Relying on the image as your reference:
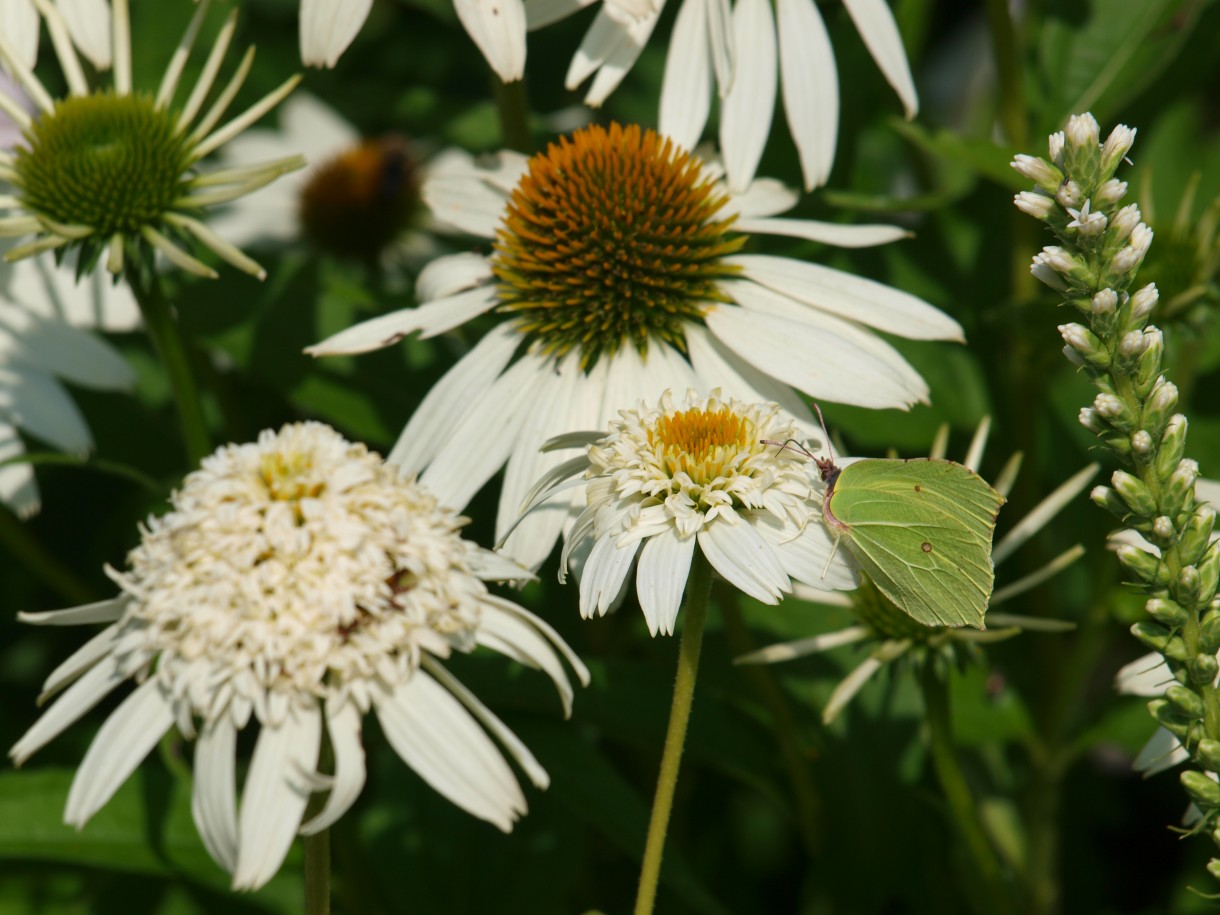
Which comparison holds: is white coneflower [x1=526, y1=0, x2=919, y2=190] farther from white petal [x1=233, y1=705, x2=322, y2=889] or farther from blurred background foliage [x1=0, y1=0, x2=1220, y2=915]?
white petal [x1=233, y1=705, x2=322, y2=889]

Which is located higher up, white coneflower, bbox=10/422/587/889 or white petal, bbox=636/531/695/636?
white petal, bbox=636/531/695/636

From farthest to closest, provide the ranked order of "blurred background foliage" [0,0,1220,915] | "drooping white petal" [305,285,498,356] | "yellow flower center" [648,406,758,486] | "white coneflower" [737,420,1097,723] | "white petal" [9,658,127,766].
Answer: "blurred background foliage" [0,0,1220,915], "drooping white petal" [305,285,498,356], "white coneflower" [737,420,1097,723], "yellow flower center" [648,406,758,486], "white petal" [9,658,127,766]

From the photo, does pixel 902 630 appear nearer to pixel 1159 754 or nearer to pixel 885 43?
pixel 1159 754

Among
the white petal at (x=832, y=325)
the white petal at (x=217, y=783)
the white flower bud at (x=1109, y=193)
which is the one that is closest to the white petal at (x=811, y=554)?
the white petal at (x=832, y=325)

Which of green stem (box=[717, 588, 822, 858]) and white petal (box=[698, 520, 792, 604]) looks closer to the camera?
white petal (box=[698, 520, 792, 604])

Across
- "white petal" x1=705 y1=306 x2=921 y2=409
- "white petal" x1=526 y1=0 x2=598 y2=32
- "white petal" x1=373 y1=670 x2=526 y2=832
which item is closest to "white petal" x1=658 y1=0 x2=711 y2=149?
"white petal" x1=526 y1=0 x2=598 y2=32

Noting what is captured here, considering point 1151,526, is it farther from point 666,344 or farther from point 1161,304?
point 1161,304

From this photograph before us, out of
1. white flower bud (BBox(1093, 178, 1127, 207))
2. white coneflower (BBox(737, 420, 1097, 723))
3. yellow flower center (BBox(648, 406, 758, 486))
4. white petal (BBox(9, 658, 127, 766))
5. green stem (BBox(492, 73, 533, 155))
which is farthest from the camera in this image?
green stem (BBox(492, 73, 533, 155))
